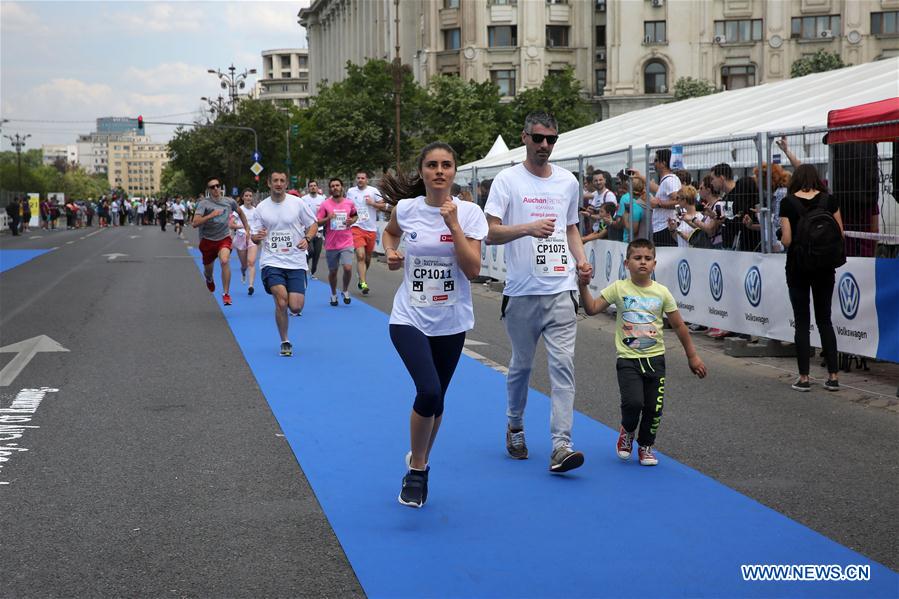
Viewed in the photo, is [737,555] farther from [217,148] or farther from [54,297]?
[217,148]

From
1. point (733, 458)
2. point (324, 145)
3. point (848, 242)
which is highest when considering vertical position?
point (324, 145)

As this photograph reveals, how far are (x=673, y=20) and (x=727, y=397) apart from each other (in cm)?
6627

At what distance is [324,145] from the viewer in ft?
211

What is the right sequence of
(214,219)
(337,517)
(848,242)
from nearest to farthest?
(337,517)
(848,242)
(214,219)

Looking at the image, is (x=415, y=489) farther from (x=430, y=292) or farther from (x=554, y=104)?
(x=554, y=104)

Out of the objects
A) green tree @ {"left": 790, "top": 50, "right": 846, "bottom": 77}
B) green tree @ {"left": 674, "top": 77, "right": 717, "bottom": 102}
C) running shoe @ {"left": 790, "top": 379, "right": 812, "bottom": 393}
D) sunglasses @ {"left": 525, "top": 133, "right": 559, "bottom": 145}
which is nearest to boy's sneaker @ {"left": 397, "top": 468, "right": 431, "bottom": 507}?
sunglasses @ {"left": 525, "top": 133, "right": 559, "bottom": 145}

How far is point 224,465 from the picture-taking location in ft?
22.6

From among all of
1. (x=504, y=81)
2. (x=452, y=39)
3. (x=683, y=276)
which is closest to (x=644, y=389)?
(x=683, y=276)

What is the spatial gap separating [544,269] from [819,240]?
3.76 meters

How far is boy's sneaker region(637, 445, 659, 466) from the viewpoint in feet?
22.5

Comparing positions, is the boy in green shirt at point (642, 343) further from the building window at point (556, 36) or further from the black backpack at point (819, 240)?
the building window at point (556, 36)

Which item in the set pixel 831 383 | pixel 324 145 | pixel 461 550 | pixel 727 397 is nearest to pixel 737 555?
pixel 461 550

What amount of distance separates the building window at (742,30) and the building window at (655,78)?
394 cm

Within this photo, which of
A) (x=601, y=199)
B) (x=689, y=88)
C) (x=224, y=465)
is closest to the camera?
(x=224, y=465)
